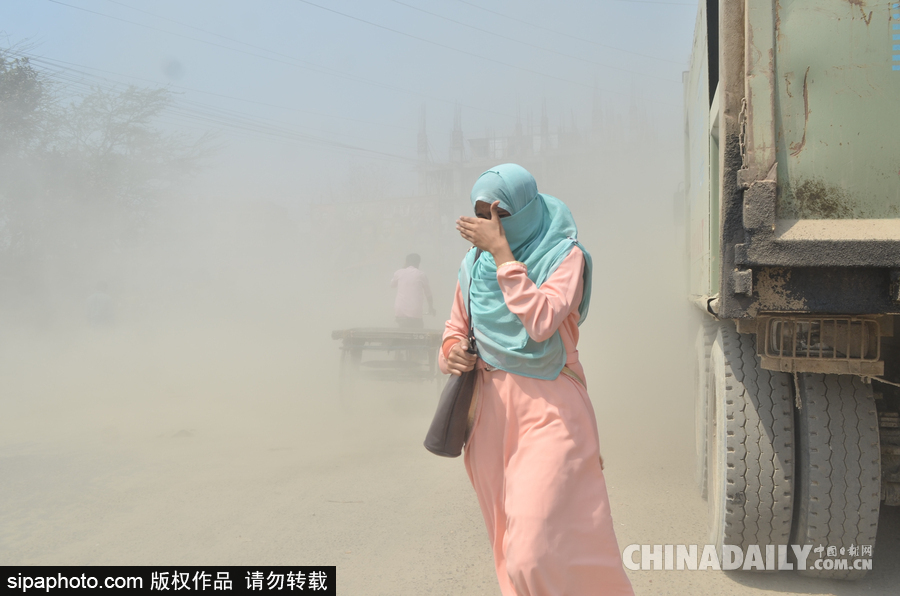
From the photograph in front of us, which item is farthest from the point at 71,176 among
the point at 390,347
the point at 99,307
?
the point at 390,347

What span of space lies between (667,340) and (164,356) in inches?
384

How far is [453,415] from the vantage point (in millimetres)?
2217

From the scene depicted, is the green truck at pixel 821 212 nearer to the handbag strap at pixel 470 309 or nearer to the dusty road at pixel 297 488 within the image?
the dusty road at pixel 297 488

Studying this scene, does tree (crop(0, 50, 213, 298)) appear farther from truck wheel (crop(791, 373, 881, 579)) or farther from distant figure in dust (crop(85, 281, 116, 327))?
truck wheel (crop(791, 373, 881, 579))

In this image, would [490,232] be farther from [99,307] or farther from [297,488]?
[99,307]

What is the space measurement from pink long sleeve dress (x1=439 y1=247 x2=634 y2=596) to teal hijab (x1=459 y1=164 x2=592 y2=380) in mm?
45

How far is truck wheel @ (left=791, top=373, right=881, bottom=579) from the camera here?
286 centimetres

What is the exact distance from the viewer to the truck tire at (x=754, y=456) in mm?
2986

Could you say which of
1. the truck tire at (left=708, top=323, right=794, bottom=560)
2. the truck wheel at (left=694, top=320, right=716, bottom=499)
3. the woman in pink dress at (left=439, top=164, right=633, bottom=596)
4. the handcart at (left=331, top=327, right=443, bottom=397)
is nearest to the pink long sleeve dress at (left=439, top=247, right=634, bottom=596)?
the woman in pink dress at (left=439, top=164, right=633, bottom=596)

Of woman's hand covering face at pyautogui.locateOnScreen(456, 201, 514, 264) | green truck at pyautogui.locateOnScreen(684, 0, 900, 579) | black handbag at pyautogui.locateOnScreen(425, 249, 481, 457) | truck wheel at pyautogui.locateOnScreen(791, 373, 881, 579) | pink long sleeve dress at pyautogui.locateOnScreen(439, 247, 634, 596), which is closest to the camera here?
pink long sleeve dress at pyautogui.locateOnScreen(439, 247, 634, 596)

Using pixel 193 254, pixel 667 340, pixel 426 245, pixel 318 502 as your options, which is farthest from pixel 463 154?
pixel 318 502

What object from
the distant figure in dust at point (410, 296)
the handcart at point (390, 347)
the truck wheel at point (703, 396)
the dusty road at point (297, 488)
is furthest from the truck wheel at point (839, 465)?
the distant figure in dust at point (410, 296)

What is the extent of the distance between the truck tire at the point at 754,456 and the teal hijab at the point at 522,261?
130 centimetres

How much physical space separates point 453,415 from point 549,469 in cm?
36
